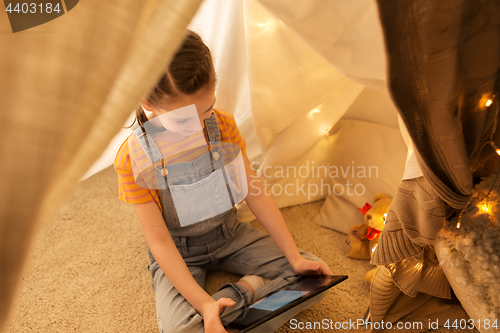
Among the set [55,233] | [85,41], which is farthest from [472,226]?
[55,233]

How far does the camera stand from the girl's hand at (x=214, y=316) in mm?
629

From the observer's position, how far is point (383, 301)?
2.30 ft

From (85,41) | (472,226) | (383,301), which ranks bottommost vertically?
(383,301)

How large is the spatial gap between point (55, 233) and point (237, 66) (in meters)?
0.77

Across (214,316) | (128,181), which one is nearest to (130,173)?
(128,181)

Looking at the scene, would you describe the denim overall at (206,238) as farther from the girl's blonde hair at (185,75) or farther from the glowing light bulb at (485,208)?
the glowing light bulb at (485,208)

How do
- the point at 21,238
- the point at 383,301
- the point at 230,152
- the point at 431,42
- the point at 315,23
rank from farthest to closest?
the point at 230,152, the point at 383,301, the point at 315,23, the point at 431,42, the point at 21,238

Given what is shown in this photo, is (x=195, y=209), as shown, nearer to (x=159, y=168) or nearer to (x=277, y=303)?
(x=159, y=168)

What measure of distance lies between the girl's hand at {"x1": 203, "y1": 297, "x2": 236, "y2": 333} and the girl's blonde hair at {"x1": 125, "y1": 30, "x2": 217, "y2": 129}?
399 millimetres

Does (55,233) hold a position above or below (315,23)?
below

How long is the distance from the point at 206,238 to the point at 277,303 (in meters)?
0.26

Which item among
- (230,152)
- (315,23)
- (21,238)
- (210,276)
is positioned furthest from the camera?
(210,276)

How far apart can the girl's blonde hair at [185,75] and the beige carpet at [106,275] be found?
49 cm

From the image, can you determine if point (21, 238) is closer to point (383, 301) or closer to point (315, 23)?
point (315, 23)
